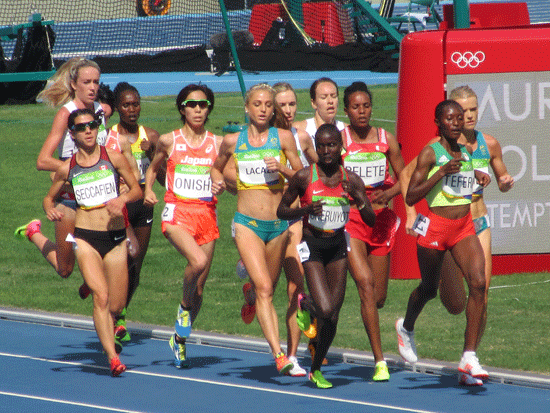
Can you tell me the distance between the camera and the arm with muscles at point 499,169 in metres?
7.90

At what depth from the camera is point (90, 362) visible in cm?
879

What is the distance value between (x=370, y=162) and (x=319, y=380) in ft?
5.89

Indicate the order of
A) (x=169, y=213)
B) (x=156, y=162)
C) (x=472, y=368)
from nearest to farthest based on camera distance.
→ (x=472, y=368) < (x=169, y=213) < (x=156, y=162)

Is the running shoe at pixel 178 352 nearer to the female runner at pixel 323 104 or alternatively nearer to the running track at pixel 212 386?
the running track at pixel 212 386

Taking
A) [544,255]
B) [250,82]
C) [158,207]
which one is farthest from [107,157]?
[250,82]

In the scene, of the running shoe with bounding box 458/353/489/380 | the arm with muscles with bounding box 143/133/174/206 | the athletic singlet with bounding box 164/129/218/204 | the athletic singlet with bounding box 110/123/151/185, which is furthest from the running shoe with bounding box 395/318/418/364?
the athletic singlet with bounding box 110/123/151/185

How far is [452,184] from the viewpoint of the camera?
25.4ft

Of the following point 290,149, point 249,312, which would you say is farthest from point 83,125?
point 249,312

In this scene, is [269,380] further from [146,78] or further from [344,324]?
[146,78]

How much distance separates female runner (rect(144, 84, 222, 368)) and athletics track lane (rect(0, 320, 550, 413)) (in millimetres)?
468

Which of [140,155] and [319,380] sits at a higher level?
[140,155]

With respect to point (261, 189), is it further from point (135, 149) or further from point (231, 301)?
point (231, 301)

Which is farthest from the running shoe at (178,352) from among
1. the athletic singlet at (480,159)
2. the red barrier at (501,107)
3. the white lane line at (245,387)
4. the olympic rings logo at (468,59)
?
the olympic rings logo at (468,59)

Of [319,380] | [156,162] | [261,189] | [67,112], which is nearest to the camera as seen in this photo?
[319,380]
